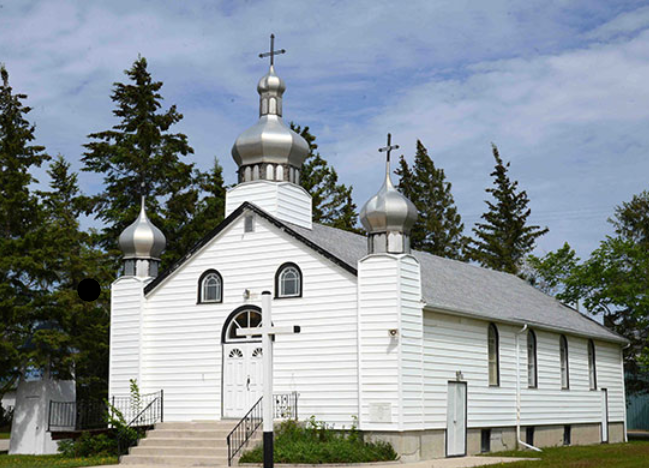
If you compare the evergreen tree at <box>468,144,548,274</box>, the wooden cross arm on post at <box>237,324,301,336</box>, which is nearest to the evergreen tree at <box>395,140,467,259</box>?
the evergreen tree at <box>468,144,548,274</box>

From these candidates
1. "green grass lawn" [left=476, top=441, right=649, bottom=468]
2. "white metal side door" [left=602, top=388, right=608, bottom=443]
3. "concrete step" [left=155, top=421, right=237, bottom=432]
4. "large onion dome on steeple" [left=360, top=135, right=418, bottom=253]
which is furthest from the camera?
"white metal side door" [left=602, top=388, right=608, bottom=443]

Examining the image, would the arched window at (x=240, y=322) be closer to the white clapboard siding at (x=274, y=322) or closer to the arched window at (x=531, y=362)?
the white clapboard siding at (x=274, y=322)

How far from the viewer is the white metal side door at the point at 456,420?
76.0 feet

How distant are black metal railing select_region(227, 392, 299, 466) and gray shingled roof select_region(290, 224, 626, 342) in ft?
12.4

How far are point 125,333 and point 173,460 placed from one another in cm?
540

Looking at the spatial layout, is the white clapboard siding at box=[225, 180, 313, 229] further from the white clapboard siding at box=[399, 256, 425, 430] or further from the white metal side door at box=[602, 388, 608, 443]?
the white metal side door at box=[602, 388, 608, 443]

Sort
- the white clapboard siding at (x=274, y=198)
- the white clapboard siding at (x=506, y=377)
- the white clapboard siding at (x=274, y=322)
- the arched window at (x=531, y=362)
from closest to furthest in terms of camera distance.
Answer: the white clapboard siding at (x=274, y=322)
the white clapboard siding at (x=506, y=377)
the white clapboard siding at (x=274, y=198)
the arched window at (x=531, y=362)

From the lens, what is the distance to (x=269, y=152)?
26438 mm

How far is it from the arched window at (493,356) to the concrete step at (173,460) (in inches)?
341

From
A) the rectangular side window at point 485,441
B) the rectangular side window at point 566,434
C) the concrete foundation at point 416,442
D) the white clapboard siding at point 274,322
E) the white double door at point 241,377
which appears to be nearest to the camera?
the concrete foundation at point 416,442

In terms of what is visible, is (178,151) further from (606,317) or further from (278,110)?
(606,317)

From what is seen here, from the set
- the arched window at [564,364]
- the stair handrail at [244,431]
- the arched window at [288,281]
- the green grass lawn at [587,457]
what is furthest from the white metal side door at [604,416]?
the stair handrail at [244,431]

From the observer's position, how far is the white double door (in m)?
23.6

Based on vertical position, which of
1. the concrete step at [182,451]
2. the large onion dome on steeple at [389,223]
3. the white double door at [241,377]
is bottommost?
the concrete step at [182,451]
